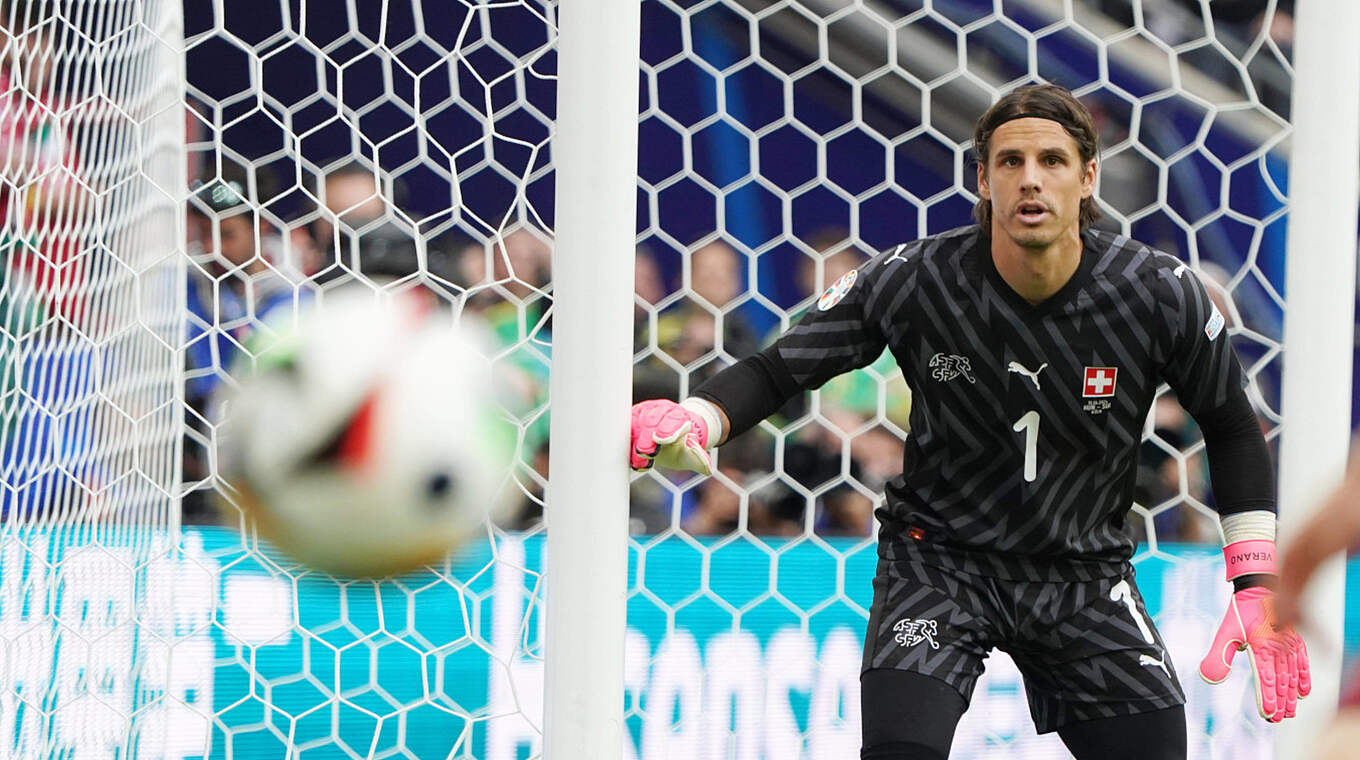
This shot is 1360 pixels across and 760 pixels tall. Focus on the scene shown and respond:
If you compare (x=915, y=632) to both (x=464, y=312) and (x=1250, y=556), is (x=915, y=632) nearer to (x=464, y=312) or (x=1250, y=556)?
(x=1250, y=556)

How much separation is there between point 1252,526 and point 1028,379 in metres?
0.40

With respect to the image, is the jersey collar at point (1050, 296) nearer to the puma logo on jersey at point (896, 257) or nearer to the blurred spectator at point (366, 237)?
the puma logo on jersey at point (896, 257)

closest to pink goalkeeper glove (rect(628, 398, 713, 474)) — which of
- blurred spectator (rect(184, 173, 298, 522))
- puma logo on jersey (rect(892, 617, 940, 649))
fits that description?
puma logo on jersey (rect(892, 617, 940, 649))

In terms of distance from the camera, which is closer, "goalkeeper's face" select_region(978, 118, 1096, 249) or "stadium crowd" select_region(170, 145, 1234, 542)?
"goalkeeper's face" select_region(978, 118, 1096, 249)

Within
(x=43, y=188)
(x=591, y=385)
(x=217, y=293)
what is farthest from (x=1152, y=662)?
(x=43, y=188)

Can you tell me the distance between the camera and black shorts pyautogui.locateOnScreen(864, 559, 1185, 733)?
2.25m

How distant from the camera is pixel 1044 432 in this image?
2318mm

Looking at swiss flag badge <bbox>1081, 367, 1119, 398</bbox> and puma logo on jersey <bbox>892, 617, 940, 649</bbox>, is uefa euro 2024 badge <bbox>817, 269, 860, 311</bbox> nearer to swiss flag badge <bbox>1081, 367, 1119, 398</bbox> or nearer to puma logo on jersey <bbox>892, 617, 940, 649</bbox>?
swiss flag badge <bbox>1081, 367, 1119, 398</bbox>

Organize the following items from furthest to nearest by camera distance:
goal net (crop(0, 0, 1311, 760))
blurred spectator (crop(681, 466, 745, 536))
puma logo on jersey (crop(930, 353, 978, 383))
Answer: blurred spectator (crop(681, 466, 745, 536)), goal net (crop(0, 0, 1311, 760)), puma logo on jersey (crop(930, 353, 978, 383))

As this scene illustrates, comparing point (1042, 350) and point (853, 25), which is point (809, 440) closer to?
point (853, 25)

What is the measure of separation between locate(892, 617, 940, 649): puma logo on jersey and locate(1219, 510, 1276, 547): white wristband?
478 mm

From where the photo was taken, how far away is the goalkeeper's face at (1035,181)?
7.38 feet

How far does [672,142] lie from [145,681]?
1722 mm

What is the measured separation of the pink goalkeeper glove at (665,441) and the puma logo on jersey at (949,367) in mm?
405
